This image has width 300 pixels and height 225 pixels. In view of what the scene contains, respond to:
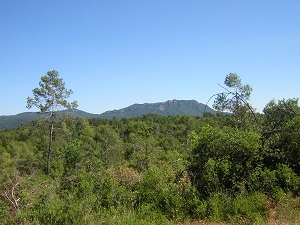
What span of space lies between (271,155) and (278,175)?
21.6 inches

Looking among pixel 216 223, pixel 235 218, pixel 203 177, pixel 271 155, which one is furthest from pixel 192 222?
pixel 271 155

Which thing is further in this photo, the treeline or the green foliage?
the green foliage

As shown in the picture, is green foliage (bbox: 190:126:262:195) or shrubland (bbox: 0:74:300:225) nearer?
shrubland (bbox: 0:74:300:225)

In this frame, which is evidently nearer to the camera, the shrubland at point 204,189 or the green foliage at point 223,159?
the shrubland at point 204,189

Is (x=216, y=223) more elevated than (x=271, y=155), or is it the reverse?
(x=271, y=155)

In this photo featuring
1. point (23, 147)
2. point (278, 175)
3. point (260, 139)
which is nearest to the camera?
point (278, 175)

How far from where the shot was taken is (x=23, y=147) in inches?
1820

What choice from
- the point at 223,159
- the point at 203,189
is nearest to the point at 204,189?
the point at 203,189

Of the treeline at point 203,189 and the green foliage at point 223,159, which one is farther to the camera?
the green foliage at point 223,159

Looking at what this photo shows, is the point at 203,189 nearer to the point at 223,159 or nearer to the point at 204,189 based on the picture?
the point at 204,189

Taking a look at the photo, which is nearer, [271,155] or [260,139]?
[271,155]

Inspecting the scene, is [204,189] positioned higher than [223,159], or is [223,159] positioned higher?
[223,159]

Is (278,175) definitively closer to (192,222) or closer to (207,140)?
(207,140)

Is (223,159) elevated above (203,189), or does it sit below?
above
